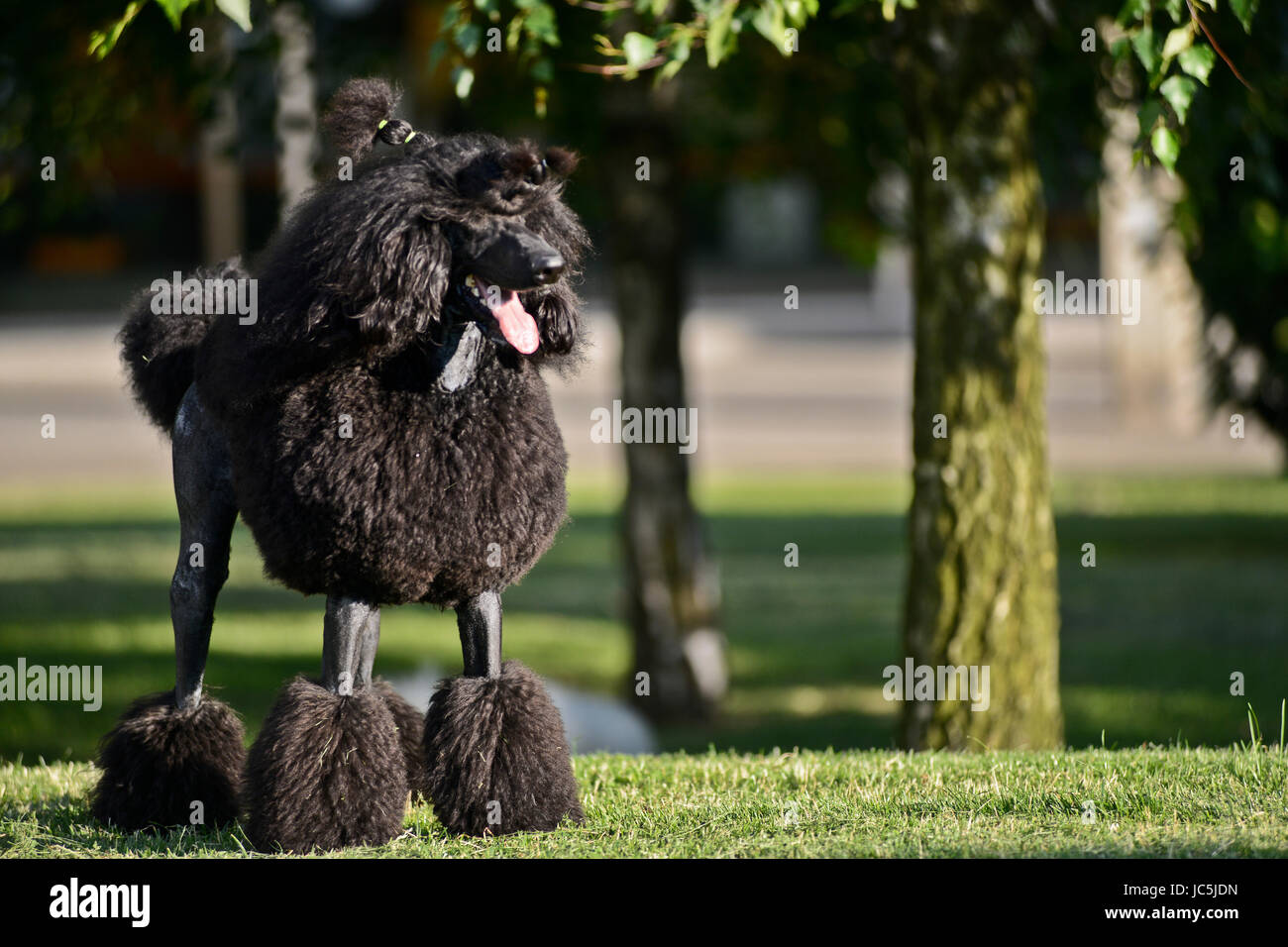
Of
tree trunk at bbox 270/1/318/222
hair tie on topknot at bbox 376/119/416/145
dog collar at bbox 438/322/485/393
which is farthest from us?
tree trunk at bbox 270/1/318/222

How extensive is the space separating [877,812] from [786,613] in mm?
8724

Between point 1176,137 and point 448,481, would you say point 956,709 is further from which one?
point 448,481

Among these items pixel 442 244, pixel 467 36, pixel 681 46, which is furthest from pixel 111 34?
pixel 681 46

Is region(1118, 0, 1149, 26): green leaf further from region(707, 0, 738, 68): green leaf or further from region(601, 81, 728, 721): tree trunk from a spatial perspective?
region(601, 81, 728, 721): tree trunk

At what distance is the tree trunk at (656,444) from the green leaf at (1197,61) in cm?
493

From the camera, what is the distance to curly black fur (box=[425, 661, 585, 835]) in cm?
412

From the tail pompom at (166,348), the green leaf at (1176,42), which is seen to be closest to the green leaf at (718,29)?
the green leaf at (1176,42)

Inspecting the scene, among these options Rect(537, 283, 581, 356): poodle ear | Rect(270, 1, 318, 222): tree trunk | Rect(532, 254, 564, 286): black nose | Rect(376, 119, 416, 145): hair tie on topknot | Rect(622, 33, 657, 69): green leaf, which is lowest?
Rect(537, 283, 581, 356): poodle ear

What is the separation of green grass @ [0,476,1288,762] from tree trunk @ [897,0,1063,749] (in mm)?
767

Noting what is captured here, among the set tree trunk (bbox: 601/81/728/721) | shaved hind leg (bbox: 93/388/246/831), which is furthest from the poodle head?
tree trunk (bbox: 601/81/728/721)

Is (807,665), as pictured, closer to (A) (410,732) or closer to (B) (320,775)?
(A) (410,732)

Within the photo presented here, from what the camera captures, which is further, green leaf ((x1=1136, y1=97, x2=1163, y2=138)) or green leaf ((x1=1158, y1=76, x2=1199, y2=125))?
green leaf ((x1=1136, y1=97, x2=1163, y2=138))

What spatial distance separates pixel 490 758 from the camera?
4129 mm
